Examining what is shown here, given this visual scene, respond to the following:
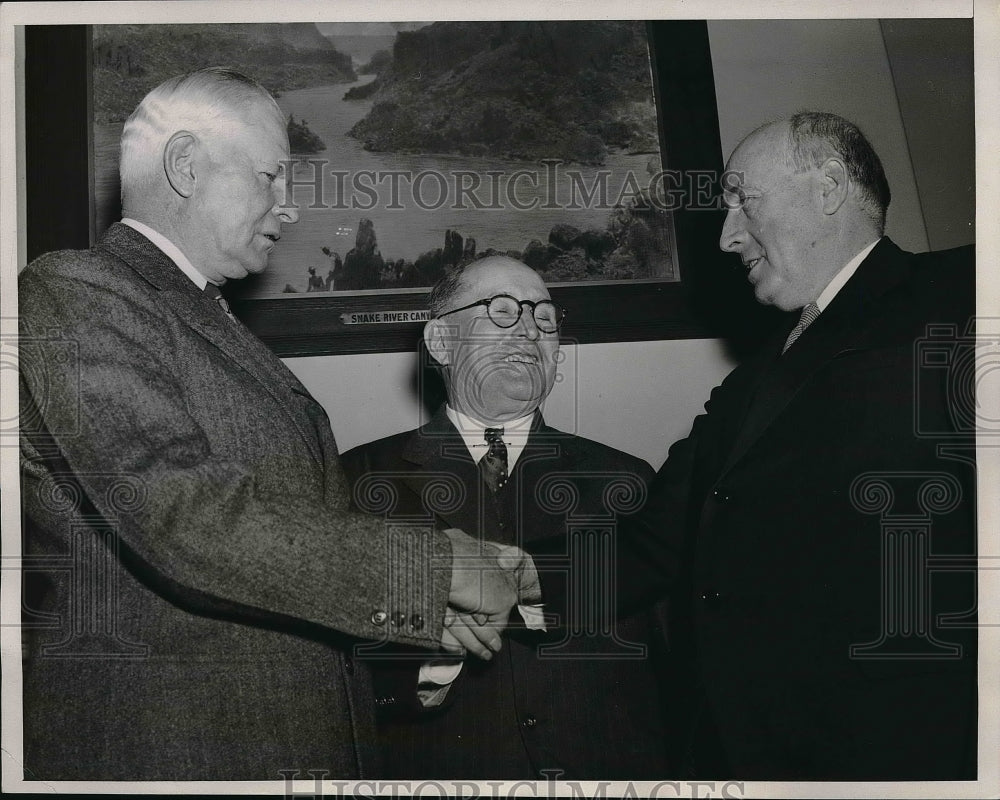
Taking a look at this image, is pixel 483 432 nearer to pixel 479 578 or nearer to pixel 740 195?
pixel 479 578

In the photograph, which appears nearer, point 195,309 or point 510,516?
point 195,309

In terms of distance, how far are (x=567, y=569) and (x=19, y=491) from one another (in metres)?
1.14

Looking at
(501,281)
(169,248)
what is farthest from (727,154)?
(169,248)

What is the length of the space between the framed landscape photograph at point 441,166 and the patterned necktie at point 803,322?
149 mm

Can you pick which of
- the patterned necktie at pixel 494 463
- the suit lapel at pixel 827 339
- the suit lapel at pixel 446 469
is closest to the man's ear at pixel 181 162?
the suit lapel at pixel 446 469

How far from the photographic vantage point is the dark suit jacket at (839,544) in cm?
192

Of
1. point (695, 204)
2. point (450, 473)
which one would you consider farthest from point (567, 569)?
point (695, 204)

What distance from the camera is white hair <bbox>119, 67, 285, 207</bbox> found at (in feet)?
6.42

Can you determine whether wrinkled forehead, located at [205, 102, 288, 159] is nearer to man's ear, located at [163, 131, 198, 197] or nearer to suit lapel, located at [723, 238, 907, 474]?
man's ear, located at [163, 131, 198, 197]

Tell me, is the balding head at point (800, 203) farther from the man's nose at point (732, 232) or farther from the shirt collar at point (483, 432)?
the shirt collar at point (483, 432)

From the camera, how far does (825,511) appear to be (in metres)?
1.93

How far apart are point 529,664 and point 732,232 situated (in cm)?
99

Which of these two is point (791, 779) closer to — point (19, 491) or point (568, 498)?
point (568, 498)

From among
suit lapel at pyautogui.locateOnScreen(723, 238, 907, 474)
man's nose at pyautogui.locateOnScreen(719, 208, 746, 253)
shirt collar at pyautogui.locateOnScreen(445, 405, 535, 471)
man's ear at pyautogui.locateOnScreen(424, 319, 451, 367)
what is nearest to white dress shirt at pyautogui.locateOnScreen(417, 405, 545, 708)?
shirt collar at pyautogui.locateOnScreen(445, 405, 535, 471)
